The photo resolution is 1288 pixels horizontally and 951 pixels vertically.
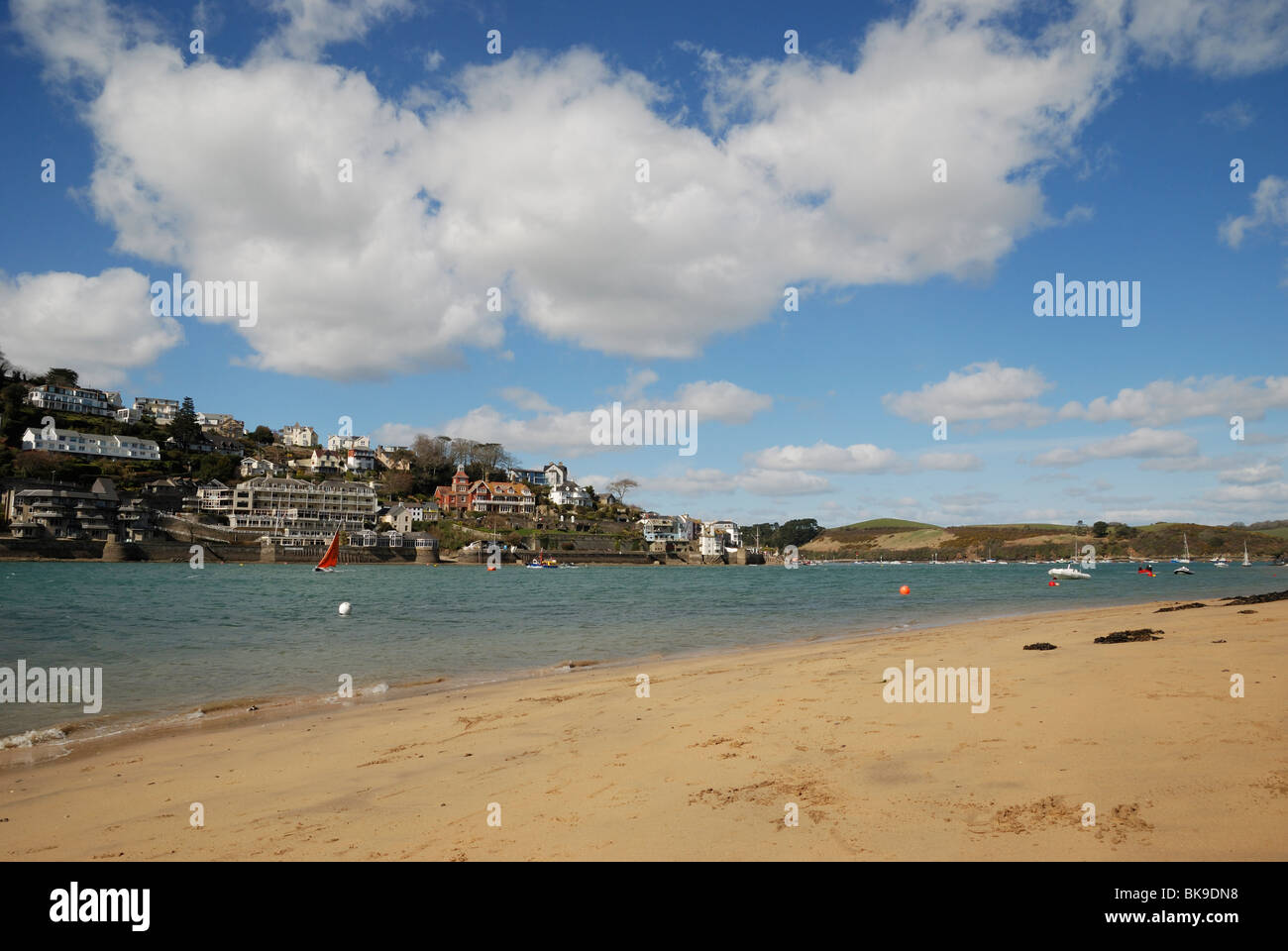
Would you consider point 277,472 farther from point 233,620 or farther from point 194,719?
point 194,719

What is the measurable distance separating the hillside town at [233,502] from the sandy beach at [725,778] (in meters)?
125

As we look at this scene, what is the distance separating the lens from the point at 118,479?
5192 inches

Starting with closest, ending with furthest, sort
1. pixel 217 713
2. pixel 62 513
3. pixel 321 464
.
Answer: pixel 217 713
pixel 62 513
pixel 321 464

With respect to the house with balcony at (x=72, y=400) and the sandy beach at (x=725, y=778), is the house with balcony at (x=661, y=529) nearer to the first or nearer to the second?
the house with balcony at (x=72, y=400)

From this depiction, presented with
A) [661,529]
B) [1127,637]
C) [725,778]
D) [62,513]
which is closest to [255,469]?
[62,513]

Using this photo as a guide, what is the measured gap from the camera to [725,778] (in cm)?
701

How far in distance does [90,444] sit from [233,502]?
3626 cm

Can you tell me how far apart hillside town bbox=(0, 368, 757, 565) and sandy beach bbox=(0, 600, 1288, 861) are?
409ft

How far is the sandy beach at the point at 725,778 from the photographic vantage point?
5.21 metres

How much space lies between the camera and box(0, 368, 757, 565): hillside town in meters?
112

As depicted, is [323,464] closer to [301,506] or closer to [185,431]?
[185,431]

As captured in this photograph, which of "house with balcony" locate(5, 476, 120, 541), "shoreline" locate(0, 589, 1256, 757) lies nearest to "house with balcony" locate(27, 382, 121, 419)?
"house with balcony" locate(5, 476, 120, 541)
